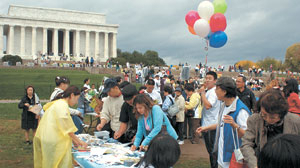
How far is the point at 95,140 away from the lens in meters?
5.59

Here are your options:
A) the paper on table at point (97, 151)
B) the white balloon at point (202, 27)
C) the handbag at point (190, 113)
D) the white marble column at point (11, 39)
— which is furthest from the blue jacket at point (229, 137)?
the white marble column at point (11, 39)

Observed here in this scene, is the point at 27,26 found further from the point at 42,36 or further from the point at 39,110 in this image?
the point at 39,110

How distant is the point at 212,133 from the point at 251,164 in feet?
7.27

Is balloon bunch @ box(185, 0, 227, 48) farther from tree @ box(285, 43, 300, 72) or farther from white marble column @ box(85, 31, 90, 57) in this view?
white marble column @ box(85, 31, 90, 57)

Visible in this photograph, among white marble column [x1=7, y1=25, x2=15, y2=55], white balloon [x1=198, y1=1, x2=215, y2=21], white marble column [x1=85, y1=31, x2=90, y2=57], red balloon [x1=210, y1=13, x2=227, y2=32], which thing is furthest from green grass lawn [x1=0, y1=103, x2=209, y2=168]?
white marble column [x1=85, y1=31, x2=90, y2=57]

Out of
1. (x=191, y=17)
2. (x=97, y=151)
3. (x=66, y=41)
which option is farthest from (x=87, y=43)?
(x=97, y=151)

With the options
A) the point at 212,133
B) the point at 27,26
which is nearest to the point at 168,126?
the point at 212,133

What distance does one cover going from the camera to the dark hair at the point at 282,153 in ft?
5.02

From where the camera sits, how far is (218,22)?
9.84m

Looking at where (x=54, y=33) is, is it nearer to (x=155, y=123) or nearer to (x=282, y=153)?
(x=155, y=123)

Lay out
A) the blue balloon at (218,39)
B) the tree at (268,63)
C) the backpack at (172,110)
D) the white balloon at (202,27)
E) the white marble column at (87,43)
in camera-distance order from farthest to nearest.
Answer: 1. the tree at (268,63)
2. the white marble column at (87,43)
3. the white balloon at (202,27)
4. the blue balloon at (218,39)
5. the backpack at (172,110)

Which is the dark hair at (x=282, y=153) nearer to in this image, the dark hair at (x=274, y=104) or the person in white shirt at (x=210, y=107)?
the dark hair at (x=274, y=104)

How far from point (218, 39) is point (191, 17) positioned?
184 cm

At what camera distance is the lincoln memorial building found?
64438 millimetres
